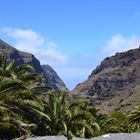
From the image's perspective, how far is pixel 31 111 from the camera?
101 feet

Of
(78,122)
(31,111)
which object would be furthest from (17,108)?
(78,122)

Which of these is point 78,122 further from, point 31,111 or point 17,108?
point 17,108

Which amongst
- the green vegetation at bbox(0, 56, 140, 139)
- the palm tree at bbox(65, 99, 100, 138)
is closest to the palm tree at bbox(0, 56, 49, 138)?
the green vegetation at bbox(0, 56, 140, 139)

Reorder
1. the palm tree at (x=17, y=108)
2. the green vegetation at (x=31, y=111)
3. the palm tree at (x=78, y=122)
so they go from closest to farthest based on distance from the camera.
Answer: the palm tree at (x=17, y=108)
the green vegetation at (x=31, y=111)
the palm tree at (x=78, y=122)

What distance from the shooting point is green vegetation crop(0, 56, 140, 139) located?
27.7m

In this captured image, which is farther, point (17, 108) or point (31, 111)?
point (31, 111)

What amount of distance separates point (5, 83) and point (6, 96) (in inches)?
33.7

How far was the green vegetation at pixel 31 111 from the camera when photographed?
90.8 ft

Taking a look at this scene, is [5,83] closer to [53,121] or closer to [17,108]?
[17,108]

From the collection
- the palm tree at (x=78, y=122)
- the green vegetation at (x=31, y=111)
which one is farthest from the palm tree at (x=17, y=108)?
the palm tree at (x=78, y=122)

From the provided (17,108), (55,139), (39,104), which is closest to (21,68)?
(39,104)

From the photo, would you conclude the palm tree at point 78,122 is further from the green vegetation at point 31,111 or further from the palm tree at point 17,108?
the palm tree at point 17,108

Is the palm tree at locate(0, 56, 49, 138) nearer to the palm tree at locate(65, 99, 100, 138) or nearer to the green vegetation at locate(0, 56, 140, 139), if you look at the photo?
the green vegetation at locate(0, 56, 140, 139)

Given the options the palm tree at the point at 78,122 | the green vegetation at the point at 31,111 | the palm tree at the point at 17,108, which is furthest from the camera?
the palm tree at the point at 78,122
